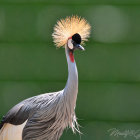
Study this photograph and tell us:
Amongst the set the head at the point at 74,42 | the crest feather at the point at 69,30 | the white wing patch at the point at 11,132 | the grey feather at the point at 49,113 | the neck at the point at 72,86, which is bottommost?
the white wing patch at the point at 11,132

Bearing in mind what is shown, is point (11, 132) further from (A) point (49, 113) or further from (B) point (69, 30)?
(B) point (69, 30)

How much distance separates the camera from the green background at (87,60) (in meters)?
3.18

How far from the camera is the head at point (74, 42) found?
2727mm

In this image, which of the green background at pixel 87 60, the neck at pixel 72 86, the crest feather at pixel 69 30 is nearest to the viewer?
the neck at pixel 72 86

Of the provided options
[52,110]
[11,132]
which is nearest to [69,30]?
[52,110]

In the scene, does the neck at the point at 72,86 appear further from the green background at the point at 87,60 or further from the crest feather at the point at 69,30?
the green background at the point at 87,60

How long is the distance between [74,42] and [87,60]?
1.64 ft

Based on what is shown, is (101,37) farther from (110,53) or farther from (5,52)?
(5,52)

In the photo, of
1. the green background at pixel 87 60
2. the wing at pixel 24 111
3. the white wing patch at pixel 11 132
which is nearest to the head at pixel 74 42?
the wing at pixel 24 111

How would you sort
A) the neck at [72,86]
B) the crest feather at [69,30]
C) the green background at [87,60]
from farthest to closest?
the green background at [87,60] < the crest feather at [69,30] < the neck at [72,86]

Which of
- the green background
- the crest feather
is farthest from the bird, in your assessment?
the green background

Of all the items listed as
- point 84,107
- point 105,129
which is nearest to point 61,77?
point 84,107

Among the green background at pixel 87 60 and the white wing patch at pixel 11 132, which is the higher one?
the green background at pixel 87 60

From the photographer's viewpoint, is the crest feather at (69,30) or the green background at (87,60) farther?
the green background at (87,60)
